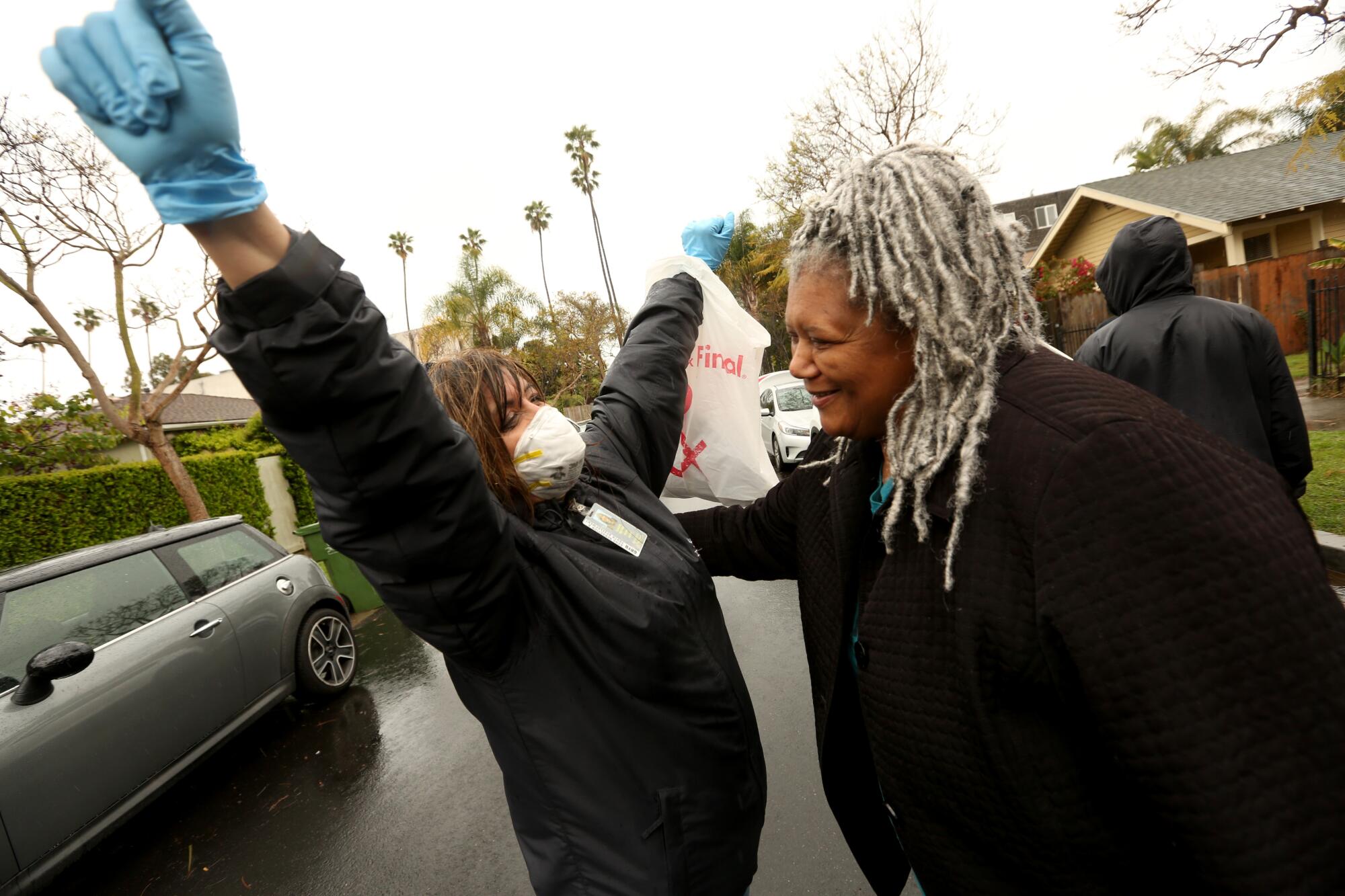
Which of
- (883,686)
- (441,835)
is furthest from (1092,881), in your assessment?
(441,835)

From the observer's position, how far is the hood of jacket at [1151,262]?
305 centimetres

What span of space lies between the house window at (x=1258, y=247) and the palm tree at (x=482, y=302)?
28.0 metres

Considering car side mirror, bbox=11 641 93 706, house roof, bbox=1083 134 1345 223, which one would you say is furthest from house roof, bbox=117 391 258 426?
house roof, bbox=1083 134 1345 223

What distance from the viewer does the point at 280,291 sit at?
35.8 inches

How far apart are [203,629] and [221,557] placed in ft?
2.65

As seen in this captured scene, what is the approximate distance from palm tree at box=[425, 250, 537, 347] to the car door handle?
28787 mm

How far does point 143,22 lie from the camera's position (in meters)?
0.80

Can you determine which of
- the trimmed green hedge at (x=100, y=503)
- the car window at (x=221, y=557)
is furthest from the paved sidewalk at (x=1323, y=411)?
the trimmed green hedge at (x=100, y=503)

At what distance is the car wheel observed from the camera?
5.08 meters

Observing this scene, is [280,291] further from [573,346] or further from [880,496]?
[573,346]

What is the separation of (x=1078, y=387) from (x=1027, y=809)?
0.63 meters

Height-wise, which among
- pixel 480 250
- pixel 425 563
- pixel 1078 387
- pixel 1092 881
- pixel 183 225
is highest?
pixel 480 250

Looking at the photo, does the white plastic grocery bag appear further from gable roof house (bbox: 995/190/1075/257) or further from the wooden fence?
gable roof house (bbox: 995/190/1075/257)

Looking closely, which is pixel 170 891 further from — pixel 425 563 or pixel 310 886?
pixel 425 563
